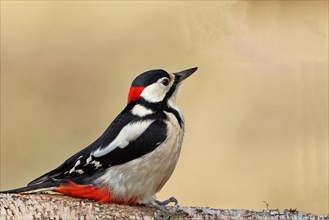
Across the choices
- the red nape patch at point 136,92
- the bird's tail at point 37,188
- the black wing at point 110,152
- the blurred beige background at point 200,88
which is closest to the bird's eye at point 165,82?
the red nape patch at point 136,92

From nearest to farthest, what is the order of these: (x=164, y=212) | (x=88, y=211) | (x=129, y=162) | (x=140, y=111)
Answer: (x=88, y=211), (x=164, y=212), (x=129, y=162), (x=140, y=111)

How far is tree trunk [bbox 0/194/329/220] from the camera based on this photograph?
15.2 ft

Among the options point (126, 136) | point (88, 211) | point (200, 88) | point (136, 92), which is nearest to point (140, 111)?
point (136, 92)

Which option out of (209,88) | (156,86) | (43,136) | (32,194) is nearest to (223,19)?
(209,88)

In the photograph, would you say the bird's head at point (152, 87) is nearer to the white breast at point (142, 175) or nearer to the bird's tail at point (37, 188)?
the white breast at point (142, 175)

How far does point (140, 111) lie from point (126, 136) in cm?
23

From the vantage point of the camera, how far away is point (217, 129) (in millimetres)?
9141

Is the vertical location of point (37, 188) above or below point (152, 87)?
below

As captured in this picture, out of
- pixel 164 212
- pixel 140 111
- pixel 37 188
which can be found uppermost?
pixel 140 111

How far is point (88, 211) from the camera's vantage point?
15.6 feet

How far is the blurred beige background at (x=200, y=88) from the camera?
27.9 feet

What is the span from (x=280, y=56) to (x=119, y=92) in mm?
1941

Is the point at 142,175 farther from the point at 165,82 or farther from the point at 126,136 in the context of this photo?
the point at 165,82

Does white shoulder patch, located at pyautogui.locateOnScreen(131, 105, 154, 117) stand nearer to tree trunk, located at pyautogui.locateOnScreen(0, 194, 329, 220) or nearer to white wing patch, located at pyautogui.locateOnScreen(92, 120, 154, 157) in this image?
white wing patch, located at pyautogui.locateOnScreen(92, 120, 154, 157)
